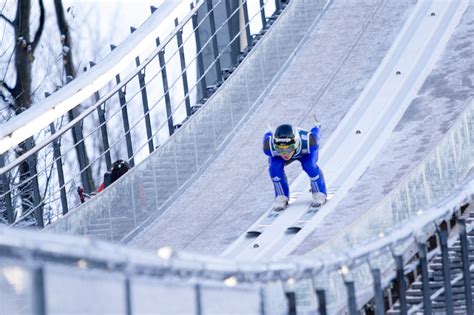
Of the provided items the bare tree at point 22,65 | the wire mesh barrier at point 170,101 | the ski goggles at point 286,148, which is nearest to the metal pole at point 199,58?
the wire mesh barrier at point 170,101

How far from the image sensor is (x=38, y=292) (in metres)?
4.17

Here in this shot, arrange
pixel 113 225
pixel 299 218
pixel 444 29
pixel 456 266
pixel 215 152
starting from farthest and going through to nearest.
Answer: pixel 444 29
pixel 215 152
pixel 113 225
pixel 299 218
pixel 456 266

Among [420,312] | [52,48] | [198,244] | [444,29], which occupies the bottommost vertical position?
[420,312]

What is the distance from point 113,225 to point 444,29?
5.18m

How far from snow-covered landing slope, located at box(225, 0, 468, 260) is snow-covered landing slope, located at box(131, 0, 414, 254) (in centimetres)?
18

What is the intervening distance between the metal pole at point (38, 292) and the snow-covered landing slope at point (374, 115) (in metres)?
8.12

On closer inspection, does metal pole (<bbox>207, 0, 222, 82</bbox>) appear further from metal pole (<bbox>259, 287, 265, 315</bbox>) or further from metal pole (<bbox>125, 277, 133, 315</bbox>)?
metal pole (<bbox>125, 277, 133, 315</bbox>)

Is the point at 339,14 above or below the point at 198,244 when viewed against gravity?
above

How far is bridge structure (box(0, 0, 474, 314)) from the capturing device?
7.01m

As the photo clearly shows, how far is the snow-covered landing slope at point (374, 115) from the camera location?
43.0 feet

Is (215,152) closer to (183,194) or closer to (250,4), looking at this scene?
(183,194)

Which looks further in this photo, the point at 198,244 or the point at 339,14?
the point at 339,14

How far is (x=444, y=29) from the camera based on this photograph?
17.9 m

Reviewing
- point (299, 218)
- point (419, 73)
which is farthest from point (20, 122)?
point (419, 73)
